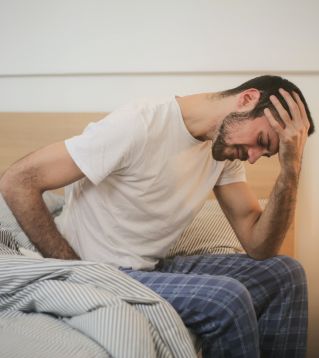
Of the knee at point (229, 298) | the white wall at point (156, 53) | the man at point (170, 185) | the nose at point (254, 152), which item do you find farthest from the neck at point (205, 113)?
the white wall at point (156, 53)

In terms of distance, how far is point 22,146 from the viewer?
208cm

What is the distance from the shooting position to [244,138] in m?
1.25

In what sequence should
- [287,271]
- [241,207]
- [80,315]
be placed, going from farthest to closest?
1. [241,207]
2. [287,271]
3. [80,315]

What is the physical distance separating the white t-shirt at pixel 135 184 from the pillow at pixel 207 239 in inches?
8.9

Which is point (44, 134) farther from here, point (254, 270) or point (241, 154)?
point (254, 270)

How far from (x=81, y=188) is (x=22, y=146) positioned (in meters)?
0.89

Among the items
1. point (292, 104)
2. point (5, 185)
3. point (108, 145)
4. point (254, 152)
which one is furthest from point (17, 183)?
point (292, 104)

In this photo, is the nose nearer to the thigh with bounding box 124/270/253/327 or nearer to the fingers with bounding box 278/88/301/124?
the fingers with bounding box 278/88/301/124

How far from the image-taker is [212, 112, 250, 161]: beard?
1.24m

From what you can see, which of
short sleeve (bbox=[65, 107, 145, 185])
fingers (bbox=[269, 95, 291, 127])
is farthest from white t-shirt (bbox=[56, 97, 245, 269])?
fingers (bbox=[269, 95, 291, 127])

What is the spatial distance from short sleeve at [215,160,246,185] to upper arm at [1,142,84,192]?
0.45 meters

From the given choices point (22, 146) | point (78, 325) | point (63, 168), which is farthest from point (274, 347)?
point (22, 146)

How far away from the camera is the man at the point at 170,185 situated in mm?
1182

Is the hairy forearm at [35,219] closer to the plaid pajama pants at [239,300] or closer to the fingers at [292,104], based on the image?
the plaid pajama pants at [239,300]
